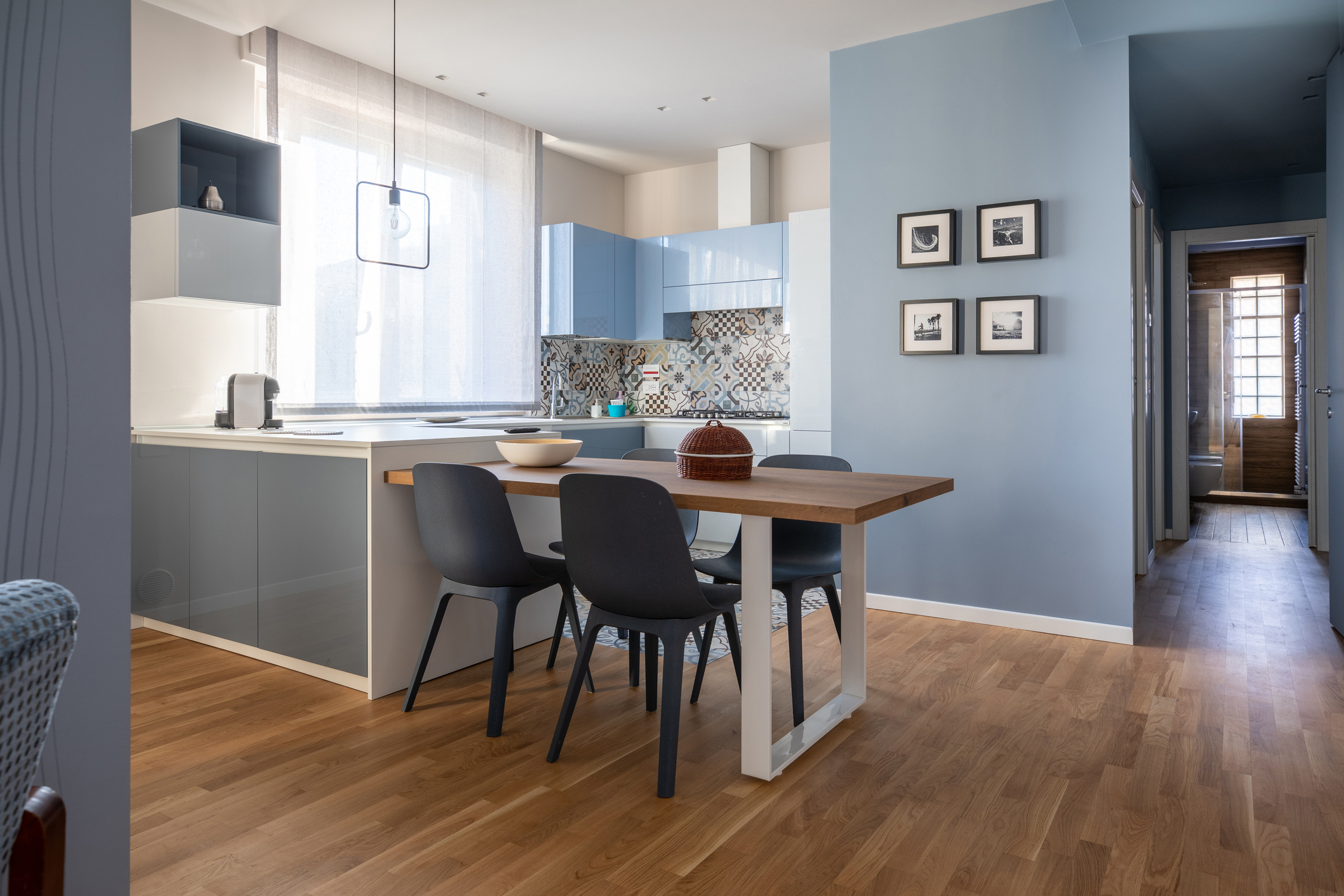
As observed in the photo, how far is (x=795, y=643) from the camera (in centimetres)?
247

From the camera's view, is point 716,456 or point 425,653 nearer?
point 716,456

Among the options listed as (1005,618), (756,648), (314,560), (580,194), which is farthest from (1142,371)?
(314,560)

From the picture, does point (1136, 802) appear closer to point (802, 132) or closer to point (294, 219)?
point (294, 219)

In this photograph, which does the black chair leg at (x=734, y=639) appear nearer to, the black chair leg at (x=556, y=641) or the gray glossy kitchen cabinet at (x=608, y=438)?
the black chair leg at (x=556, y=641)

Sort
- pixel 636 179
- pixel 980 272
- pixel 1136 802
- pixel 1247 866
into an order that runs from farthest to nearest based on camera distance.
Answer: pixel 636 179, pixel 980 272, pixel 1136 802, pixel 1247 866

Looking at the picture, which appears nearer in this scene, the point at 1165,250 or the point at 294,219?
the point at 294,219

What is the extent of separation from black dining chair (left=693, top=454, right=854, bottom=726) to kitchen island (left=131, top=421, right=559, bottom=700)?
835 mm

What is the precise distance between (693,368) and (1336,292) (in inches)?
143

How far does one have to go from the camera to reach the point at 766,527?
2053 millimetres

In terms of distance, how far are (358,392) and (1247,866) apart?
3.89m

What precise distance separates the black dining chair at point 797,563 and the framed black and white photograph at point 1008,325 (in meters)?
1.16

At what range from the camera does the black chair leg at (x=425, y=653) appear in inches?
101

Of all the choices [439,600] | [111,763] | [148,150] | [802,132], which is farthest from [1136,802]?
[802,132]

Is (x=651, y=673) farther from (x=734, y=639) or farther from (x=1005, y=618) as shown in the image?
(x=1005, y=618)
